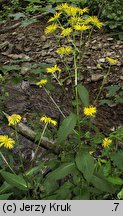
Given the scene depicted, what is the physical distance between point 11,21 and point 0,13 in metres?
0.49

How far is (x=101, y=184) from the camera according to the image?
181 centimetres

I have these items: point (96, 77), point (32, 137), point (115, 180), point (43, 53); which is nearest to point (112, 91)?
point (32, 137)

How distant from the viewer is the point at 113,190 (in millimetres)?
1825

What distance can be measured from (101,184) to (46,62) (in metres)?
2.86

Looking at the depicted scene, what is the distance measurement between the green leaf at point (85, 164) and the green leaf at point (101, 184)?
0.11 meters

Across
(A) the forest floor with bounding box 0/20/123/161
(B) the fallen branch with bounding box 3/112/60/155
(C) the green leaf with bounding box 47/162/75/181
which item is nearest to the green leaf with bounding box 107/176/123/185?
(C) the green leaf with bounding box 47/162/75/181

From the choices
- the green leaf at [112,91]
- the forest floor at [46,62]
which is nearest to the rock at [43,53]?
the forest floor at [46,62]

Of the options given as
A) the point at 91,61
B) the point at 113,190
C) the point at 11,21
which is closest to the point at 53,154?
the point at 113,190

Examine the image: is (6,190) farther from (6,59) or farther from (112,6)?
(112,6)

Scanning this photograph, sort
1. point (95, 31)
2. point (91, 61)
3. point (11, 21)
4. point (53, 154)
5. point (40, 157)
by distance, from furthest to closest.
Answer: point (11, 21), point (95, 31), point (91, 61), point (40, 157), point (53, 154)

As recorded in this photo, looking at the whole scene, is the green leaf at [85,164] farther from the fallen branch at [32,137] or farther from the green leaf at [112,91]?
the green leaf at [112,91]

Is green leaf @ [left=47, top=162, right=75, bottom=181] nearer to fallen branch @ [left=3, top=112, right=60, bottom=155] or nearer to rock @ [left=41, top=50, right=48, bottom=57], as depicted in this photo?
fallen branch @ [left=3, top=112, right=60, bottom=155]

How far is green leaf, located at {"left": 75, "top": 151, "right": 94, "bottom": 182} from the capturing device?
1.70 metres

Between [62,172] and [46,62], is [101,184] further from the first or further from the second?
[46,62]
